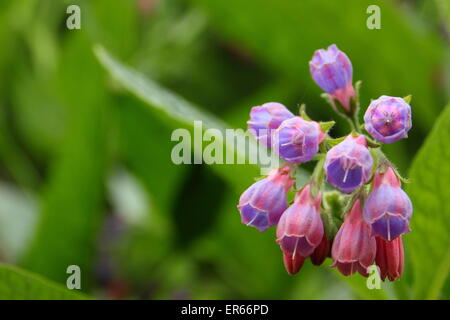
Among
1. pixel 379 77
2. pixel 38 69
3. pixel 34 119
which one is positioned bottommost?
pixel 379 77

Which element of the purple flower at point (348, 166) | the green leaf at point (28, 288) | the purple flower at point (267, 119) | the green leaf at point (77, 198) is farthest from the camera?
the green leaf at point (77, 198)

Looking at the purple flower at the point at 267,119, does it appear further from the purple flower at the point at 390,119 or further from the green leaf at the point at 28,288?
the green leaf at the point at 28,288

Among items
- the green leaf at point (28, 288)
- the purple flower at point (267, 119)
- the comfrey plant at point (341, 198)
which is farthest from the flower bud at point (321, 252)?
the green leaf at point (28, 288)

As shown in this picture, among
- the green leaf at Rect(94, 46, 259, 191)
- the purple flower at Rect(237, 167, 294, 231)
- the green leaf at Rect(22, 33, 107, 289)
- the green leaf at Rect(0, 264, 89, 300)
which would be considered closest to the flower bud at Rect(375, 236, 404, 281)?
the purple flower at Rect(237, 167, 294, 231)

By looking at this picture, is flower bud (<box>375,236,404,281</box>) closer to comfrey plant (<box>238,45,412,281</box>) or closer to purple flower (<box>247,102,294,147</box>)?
comfrey plant (<box>238,45,412,281</box>)

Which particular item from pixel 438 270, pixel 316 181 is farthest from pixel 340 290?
pixel 316 181
